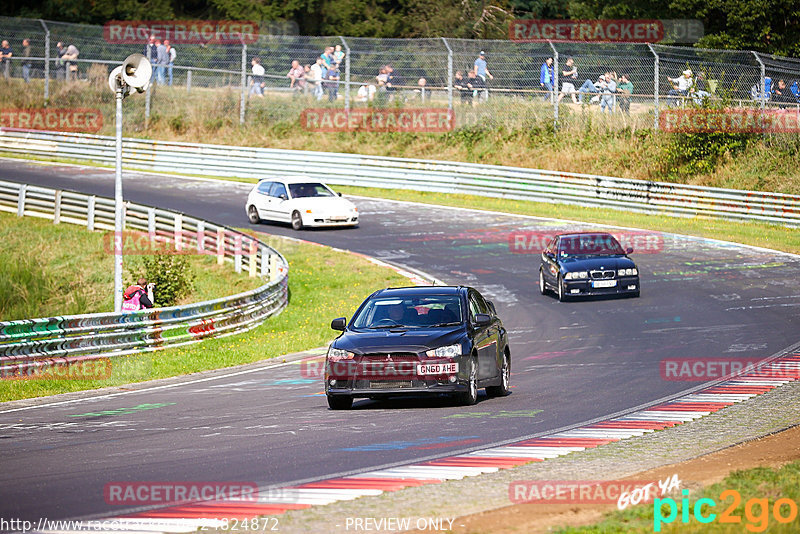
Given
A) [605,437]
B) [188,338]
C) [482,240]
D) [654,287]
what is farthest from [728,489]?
[482,240]

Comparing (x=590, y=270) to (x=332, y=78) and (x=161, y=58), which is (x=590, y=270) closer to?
(x=332, y=78)

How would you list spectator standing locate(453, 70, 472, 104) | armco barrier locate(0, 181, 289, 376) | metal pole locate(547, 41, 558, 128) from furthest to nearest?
1. spectator standing locate(453, 70, 472, 104)
2. metal pole locate(547, 41, 558, 128)
3. armco barrier locate(0, 181, 289, 376)

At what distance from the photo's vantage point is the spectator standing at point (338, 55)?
41688 millimetres

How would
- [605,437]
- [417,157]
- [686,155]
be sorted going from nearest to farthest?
[605,437] < [686,155] < [417,157]

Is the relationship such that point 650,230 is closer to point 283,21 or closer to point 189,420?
point 189,420

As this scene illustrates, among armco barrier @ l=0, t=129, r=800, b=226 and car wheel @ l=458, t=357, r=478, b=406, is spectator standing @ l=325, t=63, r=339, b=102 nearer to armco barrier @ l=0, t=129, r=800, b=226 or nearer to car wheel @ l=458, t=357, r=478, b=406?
armco barrier @ l=0, t=129, r=800, b=226

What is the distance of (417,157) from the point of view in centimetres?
4522

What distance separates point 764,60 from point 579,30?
17943 mm

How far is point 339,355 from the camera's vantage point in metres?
12.6

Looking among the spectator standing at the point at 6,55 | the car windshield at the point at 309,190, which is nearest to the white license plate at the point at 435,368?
the car windshield at the point at 309,190

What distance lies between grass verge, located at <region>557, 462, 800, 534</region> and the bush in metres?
19.5
